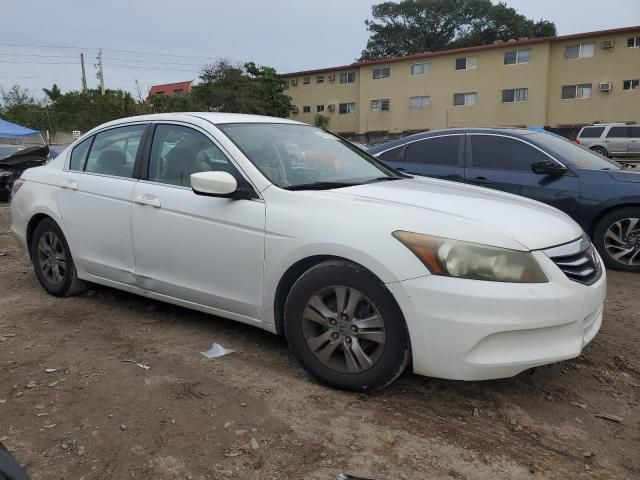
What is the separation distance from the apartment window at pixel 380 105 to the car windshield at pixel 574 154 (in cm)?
3611

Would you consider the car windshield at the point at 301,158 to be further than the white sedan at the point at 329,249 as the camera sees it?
Yes

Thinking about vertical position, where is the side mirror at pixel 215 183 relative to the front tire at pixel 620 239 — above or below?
above

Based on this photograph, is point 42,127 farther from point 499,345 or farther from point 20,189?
point 499,345

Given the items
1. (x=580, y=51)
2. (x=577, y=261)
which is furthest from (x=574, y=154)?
(x=580, y=51)

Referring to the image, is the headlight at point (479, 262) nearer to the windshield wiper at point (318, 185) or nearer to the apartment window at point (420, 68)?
the windshield wiper at point (318, 185)

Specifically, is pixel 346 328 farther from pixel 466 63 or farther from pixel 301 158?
pixel 466 63

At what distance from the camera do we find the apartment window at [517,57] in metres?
35.3

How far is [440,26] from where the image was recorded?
193 ft

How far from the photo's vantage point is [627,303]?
4633mm

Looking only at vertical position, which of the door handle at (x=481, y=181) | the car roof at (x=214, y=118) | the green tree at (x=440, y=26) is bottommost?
the door handle at (x=481, y=181)

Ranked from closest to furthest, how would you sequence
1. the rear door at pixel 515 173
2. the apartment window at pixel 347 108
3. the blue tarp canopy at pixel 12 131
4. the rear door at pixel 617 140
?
the rear door at pixel 515 173
the blue tarp canopy at pixel 12 131
the rear door at pixel 617 140
the apartment window at pixel 347 108

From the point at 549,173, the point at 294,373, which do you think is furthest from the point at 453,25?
the point at 294,373

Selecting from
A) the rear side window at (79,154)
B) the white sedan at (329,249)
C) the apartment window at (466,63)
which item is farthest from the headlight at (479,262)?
the apartment window at (466,63)

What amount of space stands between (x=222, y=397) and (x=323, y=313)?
72 centimetres
